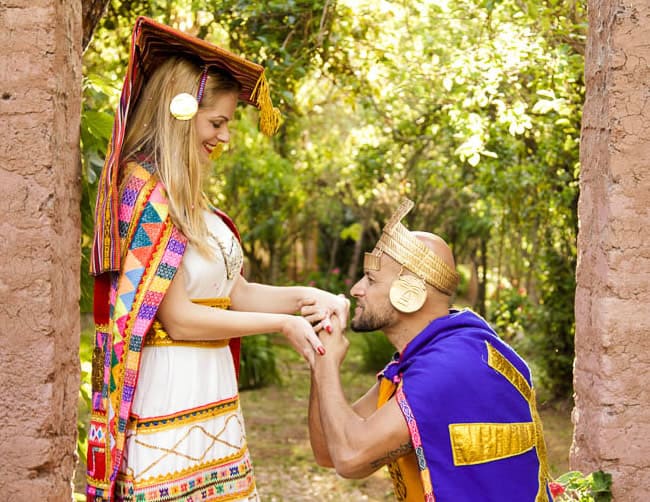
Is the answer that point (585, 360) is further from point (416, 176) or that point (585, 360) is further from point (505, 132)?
point (416, 176)

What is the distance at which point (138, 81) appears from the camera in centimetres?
265

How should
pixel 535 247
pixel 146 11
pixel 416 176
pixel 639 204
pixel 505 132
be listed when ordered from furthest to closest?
pixel 416 176, pixel 535 247, pixel 505 132, pixel 146 11, pixel 639 204

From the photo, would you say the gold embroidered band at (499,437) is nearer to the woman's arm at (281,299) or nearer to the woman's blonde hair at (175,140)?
the woman's arm at (281,299)

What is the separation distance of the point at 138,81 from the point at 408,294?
1.05m

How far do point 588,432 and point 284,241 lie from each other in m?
11.2

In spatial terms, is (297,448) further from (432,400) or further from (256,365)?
(432,400)

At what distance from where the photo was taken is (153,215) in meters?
2.50

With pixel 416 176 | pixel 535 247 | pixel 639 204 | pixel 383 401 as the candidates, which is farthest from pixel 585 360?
pixel 416 176

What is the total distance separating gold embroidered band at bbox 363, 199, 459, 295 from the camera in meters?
2.66

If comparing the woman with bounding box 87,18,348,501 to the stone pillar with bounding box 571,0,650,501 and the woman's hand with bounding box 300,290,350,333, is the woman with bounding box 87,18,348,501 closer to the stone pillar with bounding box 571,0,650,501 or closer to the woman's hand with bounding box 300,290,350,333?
the woman's hand with bounding box 300,290,350,333

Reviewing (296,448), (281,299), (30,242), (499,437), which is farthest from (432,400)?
(296,448)

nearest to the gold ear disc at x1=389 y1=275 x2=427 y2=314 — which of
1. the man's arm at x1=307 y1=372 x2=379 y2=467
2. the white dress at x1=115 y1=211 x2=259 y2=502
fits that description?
the man's arm at x1=307 y1=372 x2=379 y2=467

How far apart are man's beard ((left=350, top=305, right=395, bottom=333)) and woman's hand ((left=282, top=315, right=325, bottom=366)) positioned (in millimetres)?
135

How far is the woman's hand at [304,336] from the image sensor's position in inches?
106
